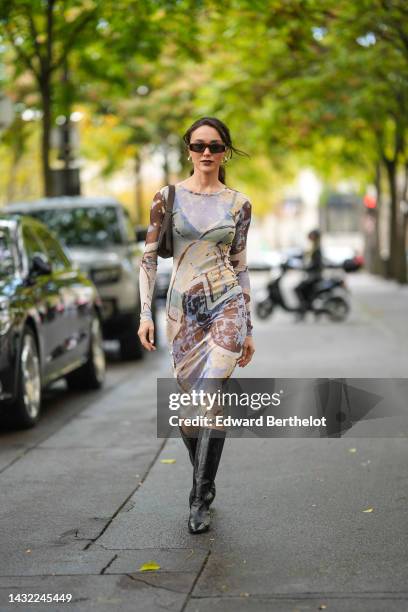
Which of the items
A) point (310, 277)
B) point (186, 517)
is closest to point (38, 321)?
point (186, 517)

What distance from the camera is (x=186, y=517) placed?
623 cm

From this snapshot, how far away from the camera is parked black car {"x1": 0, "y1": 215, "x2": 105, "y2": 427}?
9.29 metres

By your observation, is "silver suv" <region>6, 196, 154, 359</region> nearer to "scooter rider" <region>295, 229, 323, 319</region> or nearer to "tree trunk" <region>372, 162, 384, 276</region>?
"scooter rider" <region>295, 229, 323, 319</region>

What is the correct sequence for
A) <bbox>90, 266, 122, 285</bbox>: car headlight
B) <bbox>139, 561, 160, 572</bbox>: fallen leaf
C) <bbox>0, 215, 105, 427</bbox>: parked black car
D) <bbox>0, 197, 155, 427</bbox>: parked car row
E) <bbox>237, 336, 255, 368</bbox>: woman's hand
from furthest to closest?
<bbox>90, 266, 122, 285</bbox>: car headlight
<bbox>0, 197, 155, 427</bbox>: parked car row
<bbox>0, 215, 105, 427</bbox>: parked black car
<bbox>237, 336, 255, 368</bbox>: woman's hand
<bbox>139, 561, 160, 572</bbox>: fallen leaf

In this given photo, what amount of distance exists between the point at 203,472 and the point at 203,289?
83 cm

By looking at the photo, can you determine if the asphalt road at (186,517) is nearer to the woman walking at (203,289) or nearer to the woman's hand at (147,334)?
the woman walking at (203,289)

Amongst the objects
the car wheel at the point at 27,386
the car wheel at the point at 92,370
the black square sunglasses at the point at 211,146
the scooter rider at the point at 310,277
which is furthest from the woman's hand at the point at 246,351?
the scooter rider at the point at 310,277

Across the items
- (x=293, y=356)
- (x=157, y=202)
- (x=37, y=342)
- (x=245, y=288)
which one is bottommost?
(x=293, y=356)

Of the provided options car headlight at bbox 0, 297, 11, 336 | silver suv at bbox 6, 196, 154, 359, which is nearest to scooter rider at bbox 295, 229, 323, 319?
silver suv at bbox 6, 196, 154, 359

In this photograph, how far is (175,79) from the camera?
35906mm

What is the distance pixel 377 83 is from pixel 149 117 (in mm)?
11048

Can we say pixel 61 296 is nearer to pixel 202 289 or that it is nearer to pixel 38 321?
pixel 38 321

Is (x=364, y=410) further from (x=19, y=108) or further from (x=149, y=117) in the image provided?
(x=149, y=117)

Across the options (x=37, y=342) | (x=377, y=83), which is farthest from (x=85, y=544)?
(x=377, y=83)
